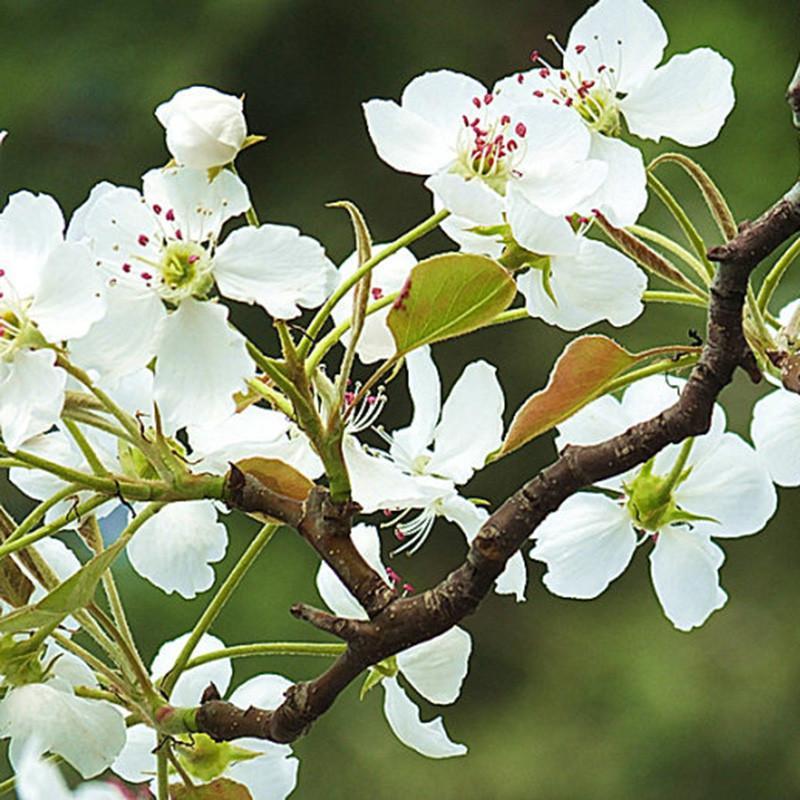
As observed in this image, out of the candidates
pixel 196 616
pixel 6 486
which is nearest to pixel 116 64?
pixel 6 486

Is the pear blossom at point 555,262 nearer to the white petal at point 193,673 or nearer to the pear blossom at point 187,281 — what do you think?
the pear blossom at point 187,281

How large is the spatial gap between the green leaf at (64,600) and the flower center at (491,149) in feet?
0.46

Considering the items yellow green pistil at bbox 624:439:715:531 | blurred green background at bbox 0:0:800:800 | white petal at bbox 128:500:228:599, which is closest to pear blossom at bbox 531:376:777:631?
yellow green pistil at bbox 624:439:715:531

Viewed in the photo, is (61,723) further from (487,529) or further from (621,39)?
(621,39)

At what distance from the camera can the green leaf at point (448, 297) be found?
438 mm

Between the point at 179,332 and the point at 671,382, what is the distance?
0.20m

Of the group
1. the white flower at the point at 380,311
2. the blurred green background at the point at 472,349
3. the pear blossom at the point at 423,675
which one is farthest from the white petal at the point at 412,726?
the blurred green background at the point at 472,349

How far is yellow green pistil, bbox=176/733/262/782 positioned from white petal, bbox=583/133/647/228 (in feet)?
0.63

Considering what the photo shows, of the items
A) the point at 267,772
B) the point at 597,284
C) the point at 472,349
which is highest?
the point at 597,284

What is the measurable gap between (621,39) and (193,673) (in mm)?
244

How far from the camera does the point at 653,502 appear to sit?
0.54m

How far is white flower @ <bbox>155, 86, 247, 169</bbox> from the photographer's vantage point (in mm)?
427

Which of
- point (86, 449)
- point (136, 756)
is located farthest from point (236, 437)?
point (136, 756)

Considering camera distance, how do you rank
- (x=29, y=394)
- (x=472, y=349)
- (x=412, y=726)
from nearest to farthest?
1. (x=29, y=394)
2. (x=412, y=726)
3. (x=472, y=349)
